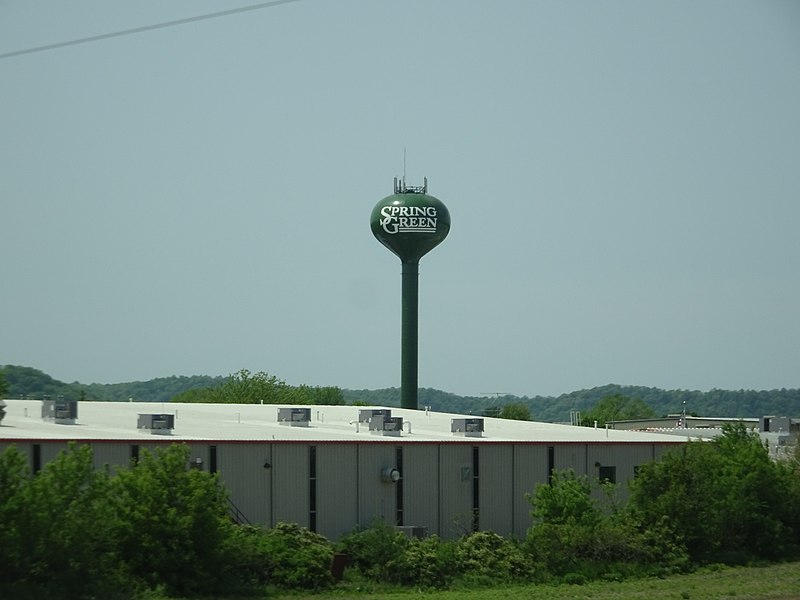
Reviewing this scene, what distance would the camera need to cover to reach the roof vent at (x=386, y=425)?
5072 centimetres

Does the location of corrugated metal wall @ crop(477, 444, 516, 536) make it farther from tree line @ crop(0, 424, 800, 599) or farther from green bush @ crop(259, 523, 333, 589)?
green bush @ crop(259, 523, 333, 589)

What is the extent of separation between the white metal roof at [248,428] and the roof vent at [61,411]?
379 mm

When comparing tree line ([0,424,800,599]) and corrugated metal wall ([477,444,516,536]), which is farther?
corrugated metal wall ([477,444,516,536])

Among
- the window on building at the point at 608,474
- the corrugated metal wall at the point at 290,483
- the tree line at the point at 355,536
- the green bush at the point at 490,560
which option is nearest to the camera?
the tree line at the point at 355,536

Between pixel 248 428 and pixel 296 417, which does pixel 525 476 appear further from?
pixel 248 428

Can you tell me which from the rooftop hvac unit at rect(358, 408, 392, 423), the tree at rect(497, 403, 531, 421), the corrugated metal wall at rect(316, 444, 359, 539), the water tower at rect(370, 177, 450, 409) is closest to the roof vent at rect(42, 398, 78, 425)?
the corrugated metal wall at rect(316, 444, 359, 539)

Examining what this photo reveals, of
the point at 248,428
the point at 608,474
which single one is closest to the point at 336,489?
the point at 248,428

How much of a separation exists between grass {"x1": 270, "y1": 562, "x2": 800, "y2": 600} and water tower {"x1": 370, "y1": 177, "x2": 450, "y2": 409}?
122 feet

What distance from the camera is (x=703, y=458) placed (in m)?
49.3

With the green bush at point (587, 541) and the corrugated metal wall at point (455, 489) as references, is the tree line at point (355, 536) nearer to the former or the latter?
the green bush at point (587, 541)

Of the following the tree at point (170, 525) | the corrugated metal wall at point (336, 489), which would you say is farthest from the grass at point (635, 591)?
the corrugated metal wall at point (336, 489)

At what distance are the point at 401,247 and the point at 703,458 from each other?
32.4 m

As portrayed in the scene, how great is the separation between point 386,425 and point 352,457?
159 inches

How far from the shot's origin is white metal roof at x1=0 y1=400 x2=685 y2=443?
4409 cm
